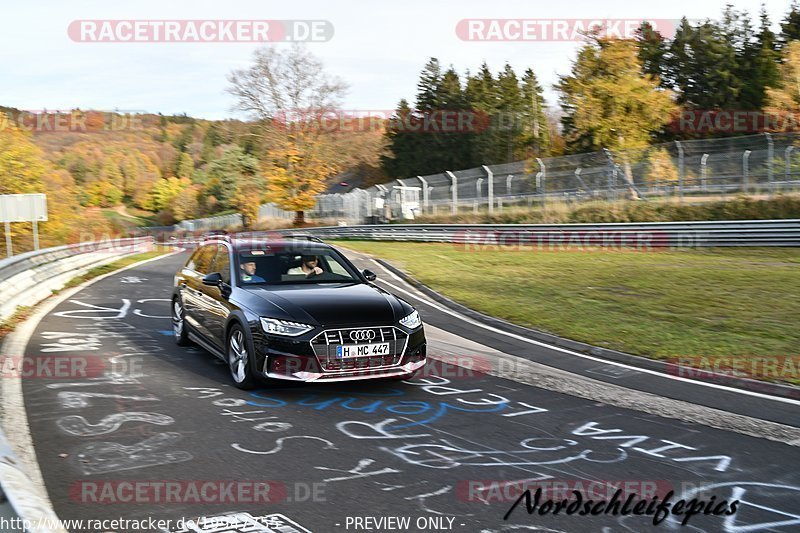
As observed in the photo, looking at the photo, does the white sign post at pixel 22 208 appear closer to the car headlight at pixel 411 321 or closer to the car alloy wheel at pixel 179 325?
the car alloy wheel at pixel 179 325

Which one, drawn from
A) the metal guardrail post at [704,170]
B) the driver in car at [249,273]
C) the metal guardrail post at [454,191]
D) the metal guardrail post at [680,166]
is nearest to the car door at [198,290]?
the driver in car at [249,273]

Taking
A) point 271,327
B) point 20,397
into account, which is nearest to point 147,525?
point 271,327

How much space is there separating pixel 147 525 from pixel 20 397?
3.52 meters

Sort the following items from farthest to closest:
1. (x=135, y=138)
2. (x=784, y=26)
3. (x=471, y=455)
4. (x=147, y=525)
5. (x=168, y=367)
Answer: (x=135, y=138), (x=784, y=26), (x=168, y=367), (x=471, y=455), (x=147, y=525)

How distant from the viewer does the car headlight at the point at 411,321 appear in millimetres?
7256

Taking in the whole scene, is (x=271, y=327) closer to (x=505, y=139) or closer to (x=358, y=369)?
(x=358, y=369)

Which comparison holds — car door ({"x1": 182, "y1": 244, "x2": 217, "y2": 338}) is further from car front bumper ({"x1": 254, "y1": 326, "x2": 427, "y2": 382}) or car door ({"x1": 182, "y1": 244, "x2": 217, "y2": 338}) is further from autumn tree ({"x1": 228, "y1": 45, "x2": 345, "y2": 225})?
autumn tree ({"x1": 228, "y1": 45, "x2": 345, "y2": 225})

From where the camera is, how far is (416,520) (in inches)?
160

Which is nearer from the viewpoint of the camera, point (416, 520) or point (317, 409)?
point (416, 520)

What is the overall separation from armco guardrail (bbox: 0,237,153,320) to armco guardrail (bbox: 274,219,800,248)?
49.5 feet

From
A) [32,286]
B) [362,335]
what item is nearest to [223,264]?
[362,335]

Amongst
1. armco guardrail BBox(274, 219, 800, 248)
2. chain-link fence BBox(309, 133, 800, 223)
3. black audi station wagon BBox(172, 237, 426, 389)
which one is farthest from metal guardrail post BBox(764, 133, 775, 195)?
black audi station wagon BBox(172, 237, 426, 389)

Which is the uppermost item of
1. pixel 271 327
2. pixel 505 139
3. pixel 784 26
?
pixel 784 26

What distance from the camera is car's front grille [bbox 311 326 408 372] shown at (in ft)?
22.2
